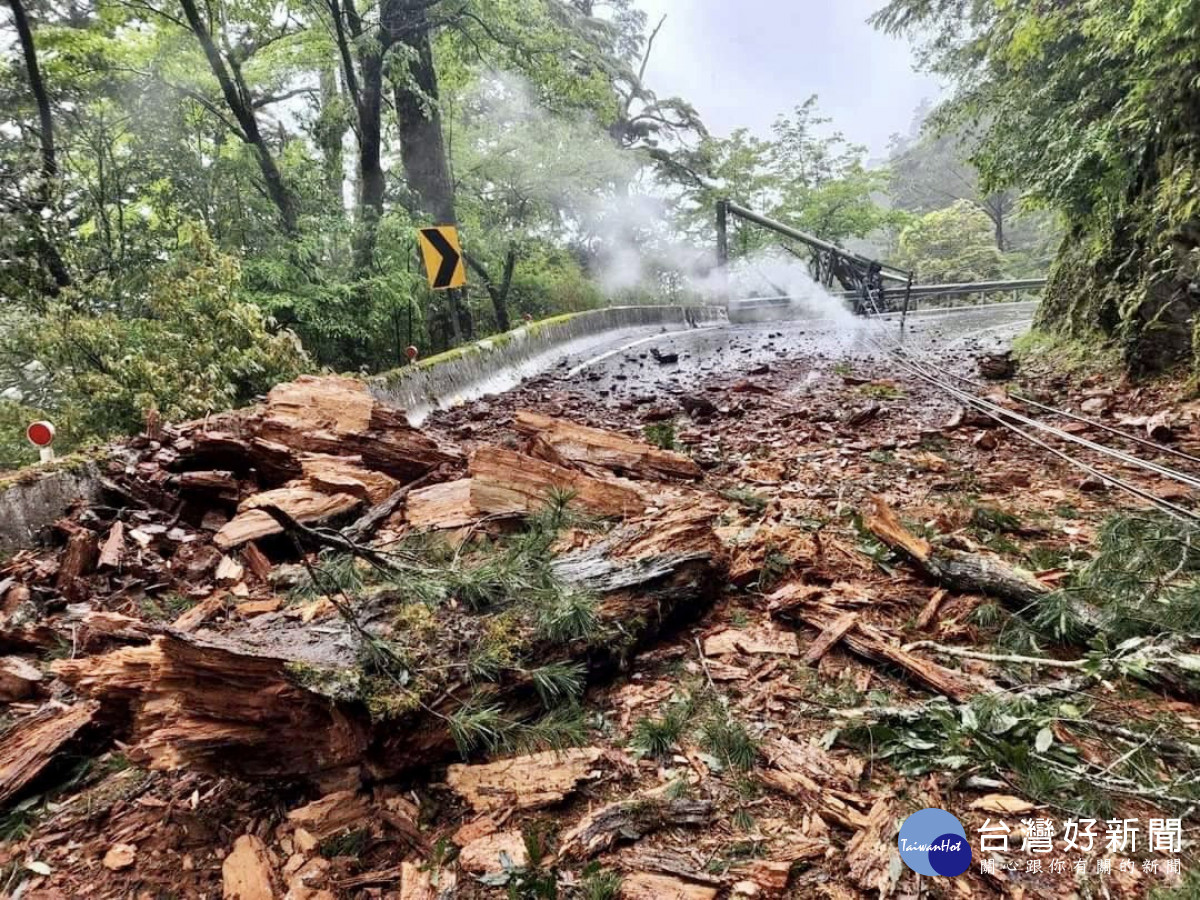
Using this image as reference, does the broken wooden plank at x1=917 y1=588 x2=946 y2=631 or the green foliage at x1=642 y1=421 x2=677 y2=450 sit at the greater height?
the broken wooden plank at x1=917 y1=588 x2=946 y2=631

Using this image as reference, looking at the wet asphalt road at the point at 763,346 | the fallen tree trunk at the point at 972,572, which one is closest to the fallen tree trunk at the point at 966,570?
the fallen tree trunk at the point at 972,572

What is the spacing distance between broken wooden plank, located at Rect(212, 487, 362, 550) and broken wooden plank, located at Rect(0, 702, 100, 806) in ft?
4.08

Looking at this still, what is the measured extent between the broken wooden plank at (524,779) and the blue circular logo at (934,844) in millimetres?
880

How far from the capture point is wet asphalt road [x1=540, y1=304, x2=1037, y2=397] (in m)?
9.32

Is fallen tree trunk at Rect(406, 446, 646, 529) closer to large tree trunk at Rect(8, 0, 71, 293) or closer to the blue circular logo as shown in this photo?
the blue circular logo

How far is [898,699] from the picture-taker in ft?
6.63

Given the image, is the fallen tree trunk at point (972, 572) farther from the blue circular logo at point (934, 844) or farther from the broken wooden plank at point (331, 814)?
the broken wooden plank at point (331, 814)

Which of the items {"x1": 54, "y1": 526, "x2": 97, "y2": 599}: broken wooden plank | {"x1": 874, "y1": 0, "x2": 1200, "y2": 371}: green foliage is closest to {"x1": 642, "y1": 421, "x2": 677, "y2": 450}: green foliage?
{"x1": 54, "y1": 526, "x2": 97, "y2": 599}: broken wooden plank

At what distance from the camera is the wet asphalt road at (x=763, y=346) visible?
30.6 ft

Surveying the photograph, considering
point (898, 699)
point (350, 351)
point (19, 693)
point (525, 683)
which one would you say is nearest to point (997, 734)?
point (898, 699)

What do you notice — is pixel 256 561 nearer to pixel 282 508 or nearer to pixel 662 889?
pixel 282 508

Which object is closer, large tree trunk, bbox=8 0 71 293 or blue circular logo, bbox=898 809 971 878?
blue circular logo, bbox=898 809 971 878

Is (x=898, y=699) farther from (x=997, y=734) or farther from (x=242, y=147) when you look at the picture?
(x=242, y=147)

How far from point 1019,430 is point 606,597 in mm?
4356
